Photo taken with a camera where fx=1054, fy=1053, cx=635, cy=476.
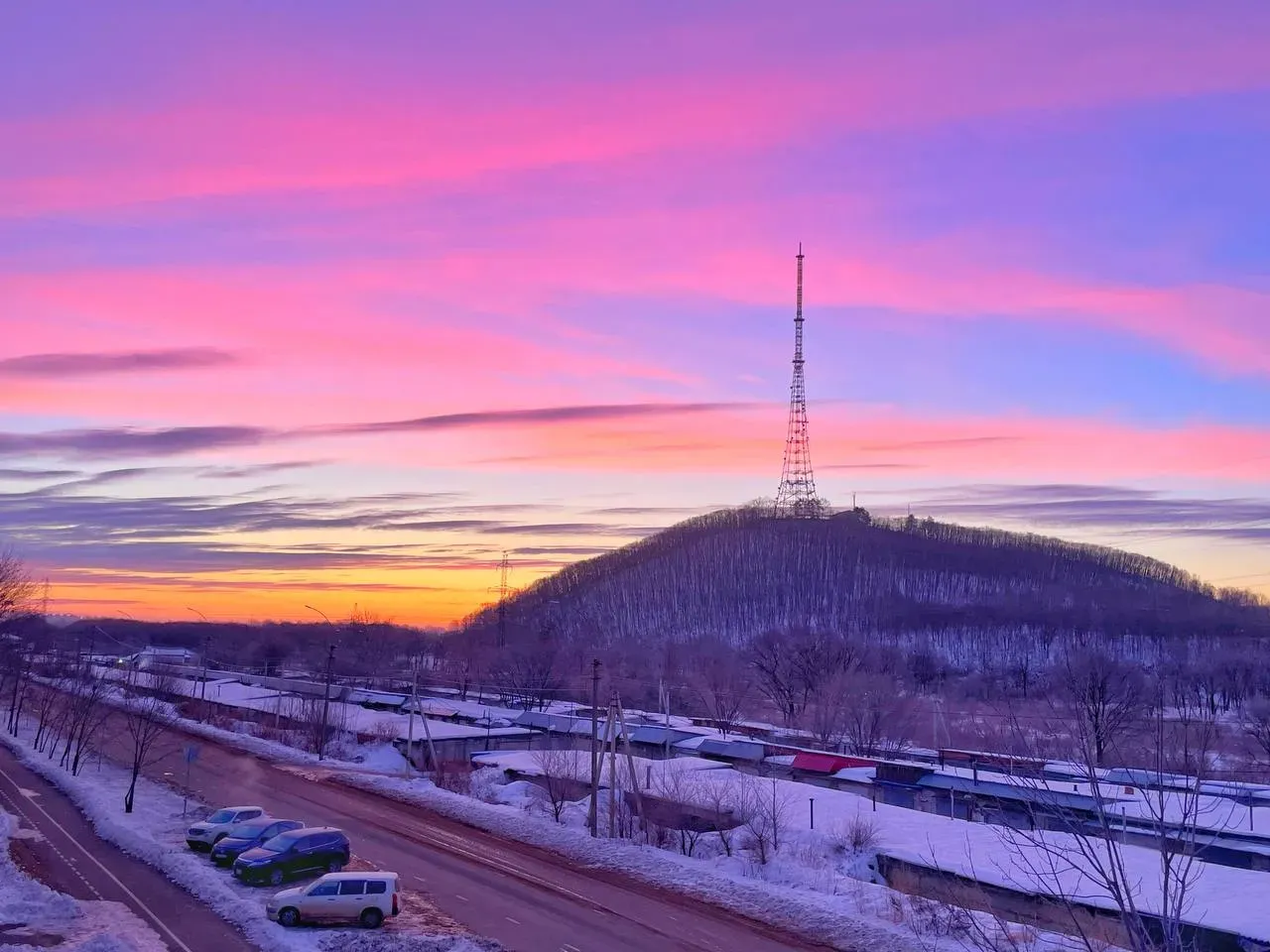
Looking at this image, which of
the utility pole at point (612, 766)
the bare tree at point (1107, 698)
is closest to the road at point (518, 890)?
the utility pole at point (612, 766)

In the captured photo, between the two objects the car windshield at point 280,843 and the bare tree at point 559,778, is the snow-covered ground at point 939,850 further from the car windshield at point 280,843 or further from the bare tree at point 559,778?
the car windshield at point 280,843

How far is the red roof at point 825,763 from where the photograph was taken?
2218 inches

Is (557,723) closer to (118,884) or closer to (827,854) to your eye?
(827,854)

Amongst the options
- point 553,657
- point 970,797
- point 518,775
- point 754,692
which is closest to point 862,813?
point 970,797

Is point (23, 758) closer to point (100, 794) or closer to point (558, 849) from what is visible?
point (100, 794)

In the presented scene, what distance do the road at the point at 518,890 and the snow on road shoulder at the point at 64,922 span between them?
6655 mm

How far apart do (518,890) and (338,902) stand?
5.12 metres

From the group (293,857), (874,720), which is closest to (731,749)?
(874,720)

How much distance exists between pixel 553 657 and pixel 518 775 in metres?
73.5

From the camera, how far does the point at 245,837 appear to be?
96.5 ft

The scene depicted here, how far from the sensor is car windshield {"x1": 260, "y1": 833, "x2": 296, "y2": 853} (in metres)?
27.5

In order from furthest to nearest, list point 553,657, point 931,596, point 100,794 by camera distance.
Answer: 1. point 931,596
2. point 553,657
3. point 100,794

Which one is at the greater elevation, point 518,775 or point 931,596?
point 931,596

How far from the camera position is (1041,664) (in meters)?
144
